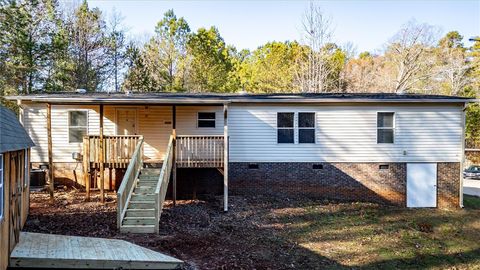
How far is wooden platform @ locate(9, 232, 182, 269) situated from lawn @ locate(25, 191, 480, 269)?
57 cm

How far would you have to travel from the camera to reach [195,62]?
30.4 m

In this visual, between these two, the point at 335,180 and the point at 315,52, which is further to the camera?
the point at 315,52

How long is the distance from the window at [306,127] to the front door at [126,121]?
6.65 meters

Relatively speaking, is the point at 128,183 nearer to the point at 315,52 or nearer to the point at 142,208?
the point at 142,208

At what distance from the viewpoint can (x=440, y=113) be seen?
14.2 meters

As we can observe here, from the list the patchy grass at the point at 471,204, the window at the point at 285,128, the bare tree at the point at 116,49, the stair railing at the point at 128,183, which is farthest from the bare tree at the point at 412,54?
the stair railing at the point at 128,183

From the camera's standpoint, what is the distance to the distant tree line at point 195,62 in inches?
904

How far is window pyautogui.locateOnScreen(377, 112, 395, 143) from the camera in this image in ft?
46.4

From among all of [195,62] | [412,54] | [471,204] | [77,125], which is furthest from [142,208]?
[412,54]

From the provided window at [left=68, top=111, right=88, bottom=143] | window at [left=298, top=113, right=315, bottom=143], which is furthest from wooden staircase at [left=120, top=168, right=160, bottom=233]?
window at [left=298, top=113, right=315, bottom=143]

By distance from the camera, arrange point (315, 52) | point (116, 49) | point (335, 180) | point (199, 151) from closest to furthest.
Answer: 1. point (199, 151)
2. point (335, 180)
3. point (315, 52)
4. point (116, 49)

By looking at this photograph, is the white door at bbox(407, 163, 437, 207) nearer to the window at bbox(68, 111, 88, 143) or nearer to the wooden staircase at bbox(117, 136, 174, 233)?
the wooden staircase at bbox(117, 136, 174, 233)

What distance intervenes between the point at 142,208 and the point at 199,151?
3.23 metres

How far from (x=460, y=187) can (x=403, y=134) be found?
321 cm
